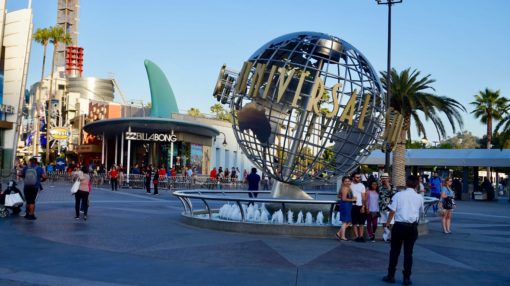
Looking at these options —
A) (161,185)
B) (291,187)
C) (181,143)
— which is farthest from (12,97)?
(291,187)

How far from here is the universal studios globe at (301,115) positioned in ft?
44.0

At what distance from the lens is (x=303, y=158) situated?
13891mm

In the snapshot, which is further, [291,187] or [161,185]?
[161,185]

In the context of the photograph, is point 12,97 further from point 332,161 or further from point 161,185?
point 332,161

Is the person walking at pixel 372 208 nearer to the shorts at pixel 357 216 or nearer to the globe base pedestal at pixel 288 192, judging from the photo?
the shorts at pixel 357 216

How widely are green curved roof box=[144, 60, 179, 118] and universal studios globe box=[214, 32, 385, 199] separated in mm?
34141

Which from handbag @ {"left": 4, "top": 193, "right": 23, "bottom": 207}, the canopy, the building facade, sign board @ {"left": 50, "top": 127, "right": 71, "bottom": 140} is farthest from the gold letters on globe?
sign board @ {"left": 50, "top": 127, "right": 71, "bottom": 140}

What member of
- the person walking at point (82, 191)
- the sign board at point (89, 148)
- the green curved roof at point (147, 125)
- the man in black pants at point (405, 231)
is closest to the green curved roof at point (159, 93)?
the sign board at point (89, 148)

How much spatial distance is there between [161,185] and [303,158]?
2161 centimetres

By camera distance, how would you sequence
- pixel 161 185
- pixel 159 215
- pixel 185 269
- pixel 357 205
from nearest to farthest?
pixel 185 269 < pixel 357 205 < pixel 159 215 < pixel 161 185

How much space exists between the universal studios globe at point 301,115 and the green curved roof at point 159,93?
34.1m

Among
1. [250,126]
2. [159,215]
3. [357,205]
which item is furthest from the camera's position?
[159,215]

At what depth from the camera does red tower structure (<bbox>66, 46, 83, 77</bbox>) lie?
93000 mm

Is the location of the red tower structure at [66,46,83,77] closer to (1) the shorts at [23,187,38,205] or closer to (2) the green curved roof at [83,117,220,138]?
(2) the green curved roof at [83,117,220,138]
